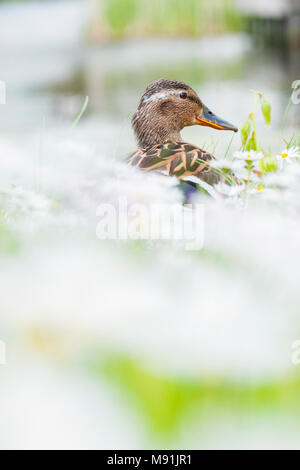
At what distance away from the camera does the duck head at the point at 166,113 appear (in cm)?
287

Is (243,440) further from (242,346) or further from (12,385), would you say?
(12,385)

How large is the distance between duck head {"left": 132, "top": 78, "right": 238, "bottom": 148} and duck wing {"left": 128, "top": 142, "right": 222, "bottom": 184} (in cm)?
58

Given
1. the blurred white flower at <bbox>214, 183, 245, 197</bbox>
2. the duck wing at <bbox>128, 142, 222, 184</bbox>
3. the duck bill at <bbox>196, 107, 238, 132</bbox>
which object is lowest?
the blurred white flower at <bbox>214, 183, 245, 197</bbox>

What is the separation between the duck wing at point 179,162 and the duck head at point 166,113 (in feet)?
1.90

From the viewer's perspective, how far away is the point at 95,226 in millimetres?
1406

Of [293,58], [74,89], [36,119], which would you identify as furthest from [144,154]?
[293,58]

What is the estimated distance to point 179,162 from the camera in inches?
83.2

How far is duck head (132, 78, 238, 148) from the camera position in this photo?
113 inches

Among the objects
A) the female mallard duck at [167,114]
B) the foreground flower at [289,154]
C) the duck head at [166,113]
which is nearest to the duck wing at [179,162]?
the foreground flower at [289,154]

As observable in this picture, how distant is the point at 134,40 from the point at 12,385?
1407cm

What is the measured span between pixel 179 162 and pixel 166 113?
854 mm

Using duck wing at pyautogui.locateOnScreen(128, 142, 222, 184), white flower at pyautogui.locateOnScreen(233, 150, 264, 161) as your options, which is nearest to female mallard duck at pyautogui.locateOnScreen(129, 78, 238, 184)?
duck wing at pyautogui.locateOnScreen(128, 142, 222, 184)

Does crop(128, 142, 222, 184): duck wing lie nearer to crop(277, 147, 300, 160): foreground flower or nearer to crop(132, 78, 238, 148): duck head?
crop(277, 147, 300, 160): foreground flower

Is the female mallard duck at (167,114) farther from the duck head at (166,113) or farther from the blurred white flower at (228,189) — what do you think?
the blurred white flower at (228,189)
